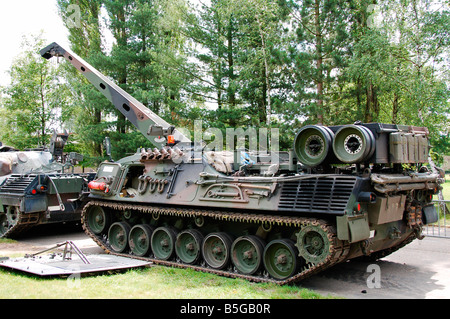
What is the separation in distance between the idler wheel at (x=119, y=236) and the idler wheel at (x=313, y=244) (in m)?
4.93

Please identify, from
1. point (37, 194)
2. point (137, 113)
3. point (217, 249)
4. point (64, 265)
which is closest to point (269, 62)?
point (137, 113)

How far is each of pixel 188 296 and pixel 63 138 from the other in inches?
413

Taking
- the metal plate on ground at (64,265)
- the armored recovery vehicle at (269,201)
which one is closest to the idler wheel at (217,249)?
the armored recovery vehicle at (269,201)

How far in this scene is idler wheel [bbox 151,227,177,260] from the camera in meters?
9.65

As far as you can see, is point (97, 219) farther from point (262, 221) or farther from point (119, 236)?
point (262, 221)

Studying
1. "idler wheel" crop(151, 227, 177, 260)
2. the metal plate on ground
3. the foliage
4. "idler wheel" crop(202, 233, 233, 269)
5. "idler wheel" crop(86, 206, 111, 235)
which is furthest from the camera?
the foliage

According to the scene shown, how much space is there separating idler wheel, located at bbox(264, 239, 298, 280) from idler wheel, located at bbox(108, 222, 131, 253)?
13.3 feet

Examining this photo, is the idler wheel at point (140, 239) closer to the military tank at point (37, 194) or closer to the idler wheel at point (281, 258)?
the military tank at point (37, 194)

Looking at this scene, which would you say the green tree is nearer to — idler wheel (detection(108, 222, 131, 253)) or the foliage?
the foliage

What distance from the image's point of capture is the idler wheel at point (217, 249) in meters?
8.67

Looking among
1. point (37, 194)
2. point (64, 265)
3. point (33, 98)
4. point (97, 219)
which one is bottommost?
point (64, 265)

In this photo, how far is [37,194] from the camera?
1276 centimetres

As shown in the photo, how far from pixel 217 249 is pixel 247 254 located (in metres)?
0.83

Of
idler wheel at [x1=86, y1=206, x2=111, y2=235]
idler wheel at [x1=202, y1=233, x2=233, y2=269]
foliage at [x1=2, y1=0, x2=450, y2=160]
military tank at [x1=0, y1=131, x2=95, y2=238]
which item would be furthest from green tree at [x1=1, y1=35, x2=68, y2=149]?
idler wheel at [x1=202, y1=233, x2=233, y2=269]
